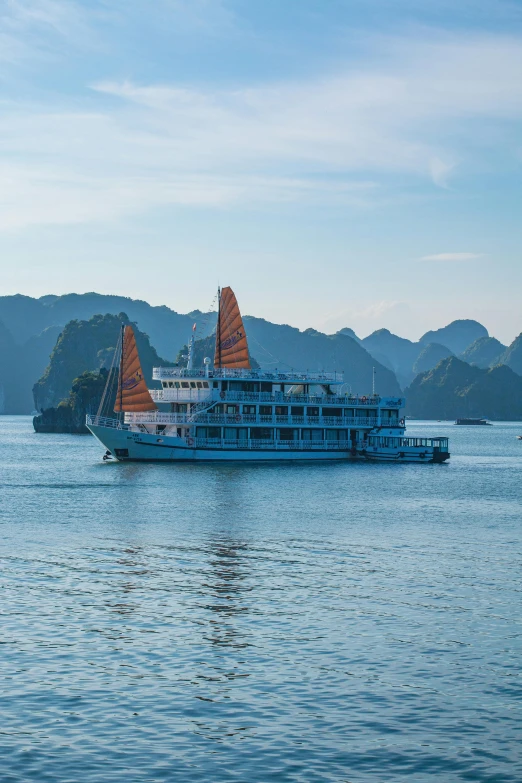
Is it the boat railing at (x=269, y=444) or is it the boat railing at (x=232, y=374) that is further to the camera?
the boat railing at (x=232, y=374)

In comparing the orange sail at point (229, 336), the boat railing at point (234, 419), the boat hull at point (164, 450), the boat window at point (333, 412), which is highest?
the orange sail at point (229, 336)

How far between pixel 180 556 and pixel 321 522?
13038mm

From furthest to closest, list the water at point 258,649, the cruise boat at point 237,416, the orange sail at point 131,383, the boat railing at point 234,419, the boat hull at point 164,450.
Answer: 1. the orange sail at point 131,383
2. the boat railing at point 234,419
3. the cruise boat at point 237,416
4. the boat hull at point 164,450
5. the water at point 258,649

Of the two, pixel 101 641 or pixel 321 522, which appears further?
pixel 321 522

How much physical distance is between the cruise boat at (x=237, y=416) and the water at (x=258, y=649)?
111 feet

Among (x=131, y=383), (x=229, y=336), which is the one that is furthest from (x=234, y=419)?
(x=229, y=336)

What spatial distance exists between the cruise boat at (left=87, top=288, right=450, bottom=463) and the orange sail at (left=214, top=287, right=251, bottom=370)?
0.10 metres

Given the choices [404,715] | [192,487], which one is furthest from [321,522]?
[404,715]

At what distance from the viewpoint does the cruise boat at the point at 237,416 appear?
3314 inches

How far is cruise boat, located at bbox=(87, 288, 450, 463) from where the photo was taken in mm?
84188

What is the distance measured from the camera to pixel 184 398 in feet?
282

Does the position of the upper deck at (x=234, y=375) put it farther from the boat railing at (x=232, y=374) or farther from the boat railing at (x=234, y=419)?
the boat railing at (x=234, y=419)

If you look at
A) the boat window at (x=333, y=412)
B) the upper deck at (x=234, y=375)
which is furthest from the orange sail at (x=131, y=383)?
the boat window at (x=333, y=412)

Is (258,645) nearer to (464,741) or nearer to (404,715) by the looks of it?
(404,715)
